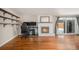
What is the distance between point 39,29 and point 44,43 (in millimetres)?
312

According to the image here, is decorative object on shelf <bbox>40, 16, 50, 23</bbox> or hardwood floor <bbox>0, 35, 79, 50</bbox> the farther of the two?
decorative object on shelf <bbox>40, 16, 50, 23</bbox>

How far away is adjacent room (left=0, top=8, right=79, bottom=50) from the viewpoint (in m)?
2.05

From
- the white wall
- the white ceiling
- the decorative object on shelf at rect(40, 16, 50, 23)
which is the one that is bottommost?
the white wall

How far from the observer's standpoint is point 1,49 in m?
2.00

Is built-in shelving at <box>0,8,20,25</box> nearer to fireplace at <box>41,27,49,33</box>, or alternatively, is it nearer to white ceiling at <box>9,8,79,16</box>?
white ceiling at <box>9,8,79,16</box>

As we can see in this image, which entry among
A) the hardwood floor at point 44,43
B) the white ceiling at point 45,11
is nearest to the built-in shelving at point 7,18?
the white ceiling at point 45,11

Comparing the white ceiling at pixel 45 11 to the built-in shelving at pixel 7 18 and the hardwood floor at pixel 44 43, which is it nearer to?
the built-in shelving at pixel 7 18

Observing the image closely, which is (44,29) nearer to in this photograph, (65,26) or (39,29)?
(39,29)

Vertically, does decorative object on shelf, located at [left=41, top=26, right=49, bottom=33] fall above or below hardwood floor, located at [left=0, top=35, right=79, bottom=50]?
above

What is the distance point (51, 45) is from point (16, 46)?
2.06 ft

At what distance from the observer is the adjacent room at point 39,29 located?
2.05 m

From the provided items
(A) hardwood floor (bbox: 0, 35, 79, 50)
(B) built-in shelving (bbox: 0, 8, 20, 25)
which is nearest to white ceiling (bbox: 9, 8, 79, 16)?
(B) built-in shelving (bbox: 0, 8, 20, 25)

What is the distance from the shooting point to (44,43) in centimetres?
218
